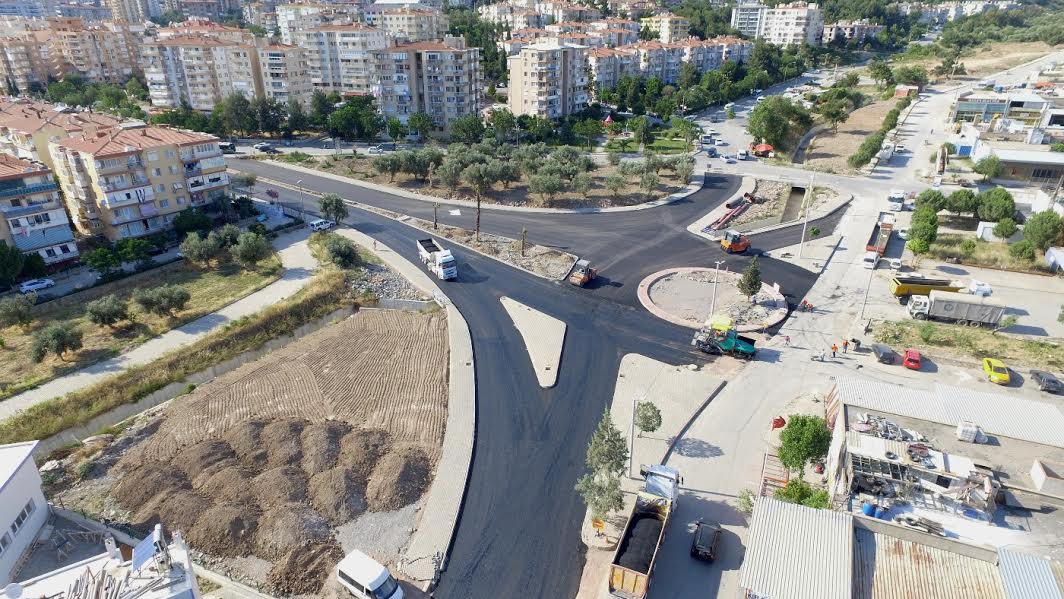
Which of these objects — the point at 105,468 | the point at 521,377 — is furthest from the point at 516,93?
the point at 105,468

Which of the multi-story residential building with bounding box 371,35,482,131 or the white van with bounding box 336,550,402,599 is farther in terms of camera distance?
the multi-story residential building with bounding box 371,35,482,131

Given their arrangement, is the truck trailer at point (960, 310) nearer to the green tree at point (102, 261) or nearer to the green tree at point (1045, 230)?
the green tree at point (1045, 230)

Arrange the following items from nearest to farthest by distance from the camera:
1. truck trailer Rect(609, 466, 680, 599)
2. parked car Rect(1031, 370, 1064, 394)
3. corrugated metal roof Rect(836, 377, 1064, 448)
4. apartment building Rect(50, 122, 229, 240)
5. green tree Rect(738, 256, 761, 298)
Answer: truck trailer Rect(609, 466, 680, 599)
corrugated metal roof Rect(836, 377, 1064, 448)
parked car Rect(1031, 370, 1064, 394)
green tree Rect(738, 256, 761, 298)
apartment building Rect(50, 122, 229, 240)

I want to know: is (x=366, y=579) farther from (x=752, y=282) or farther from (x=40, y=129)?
(x=40, y=129)

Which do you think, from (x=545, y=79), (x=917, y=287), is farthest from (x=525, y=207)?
(x=545, y=79)

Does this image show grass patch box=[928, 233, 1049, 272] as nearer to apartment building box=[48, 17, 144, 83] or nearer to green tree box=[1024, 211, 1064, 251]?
green tree box=[1024, 211, 1064, 251]

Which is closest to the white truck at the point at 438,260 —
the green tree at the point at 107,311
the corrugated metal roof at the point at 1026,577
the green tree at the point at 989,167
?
the green tree at the point at 107,311

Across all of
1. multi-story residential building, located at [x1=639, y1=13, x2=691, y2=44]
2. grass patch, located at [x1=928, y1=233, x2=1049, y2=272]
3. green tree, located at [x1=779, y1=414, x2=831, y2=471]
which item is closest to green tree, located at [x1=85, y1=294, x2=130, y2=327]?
green tree, located at [x1=779, y1=414, x2=831, y2=471]
